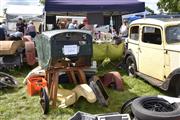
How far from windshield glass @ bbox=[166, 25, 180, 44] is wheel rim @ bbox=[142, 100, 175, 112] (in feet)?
9.01

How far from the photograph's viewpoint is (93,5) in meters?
11.9

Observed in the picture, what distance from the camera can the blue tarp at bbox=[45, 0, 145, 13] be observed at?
11221mm

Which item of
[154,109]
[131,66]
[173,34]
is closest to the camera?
[154,109]

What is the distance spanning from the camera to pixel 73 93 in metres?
6.89

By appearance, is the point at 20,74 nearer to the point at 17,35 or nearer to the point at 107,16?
the point at 17,35

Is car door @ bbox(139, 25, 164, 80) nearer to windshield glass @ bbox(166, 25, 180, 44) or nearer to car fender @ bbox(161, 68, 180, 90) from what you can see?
windshield glass @ bbox(166, 25, 180, 44)

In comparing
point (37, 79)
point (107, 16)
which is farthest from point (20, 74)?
point (107, 16)

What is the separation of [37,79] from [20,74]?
2252 millimetres

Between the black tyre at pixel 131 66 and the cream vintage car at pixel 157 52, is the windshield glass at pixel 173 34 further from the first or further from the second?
the black tyre at pixel 131 66


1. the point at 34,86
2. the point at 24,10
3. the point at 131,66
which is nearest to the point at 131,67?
the point at 131,66

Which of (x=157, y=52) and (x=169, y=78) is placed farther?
(x=157, y=52)

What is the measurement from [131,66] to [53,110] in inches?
135

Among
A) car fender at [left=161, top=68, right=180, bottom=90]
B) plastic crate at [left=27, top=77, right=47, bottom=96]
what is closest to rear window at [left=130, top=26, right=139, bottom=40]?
car fender at [left=161, top=68, right=180, bottom=90]

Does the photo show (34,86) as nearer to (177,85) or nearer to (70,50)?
(70,50)
